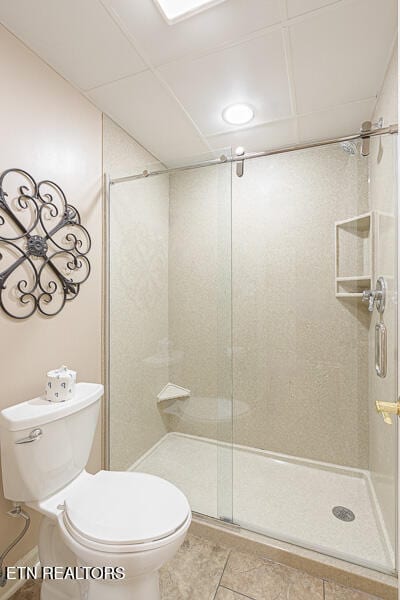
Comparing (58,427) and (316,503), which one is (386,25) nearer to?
(58,427)

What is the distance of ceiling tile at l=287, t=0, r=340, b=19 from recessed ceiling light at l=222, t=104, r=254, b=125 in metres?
0.57

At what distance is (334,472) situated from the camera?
6.44 ft

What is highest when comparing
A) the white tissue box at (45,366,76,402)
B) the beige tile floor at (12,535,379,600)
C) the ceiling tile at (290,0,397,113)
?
the ceiling tile at (290,0,397,113)

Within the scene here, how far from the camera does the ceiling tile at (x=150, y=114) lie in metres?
1.60

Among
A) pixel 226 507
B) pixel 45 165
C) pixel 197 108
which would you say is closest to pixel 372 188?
pixel 197 108

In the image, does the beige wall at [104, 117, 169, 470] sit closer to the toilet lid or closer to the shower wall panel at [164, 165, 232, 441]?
the shower wall panel at [164, 165, 232, 441]

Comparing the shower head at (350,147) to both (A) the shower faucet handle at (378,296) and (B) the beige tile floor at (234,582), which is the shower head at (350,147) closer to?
(A) the shower faucet handle at (378,296)

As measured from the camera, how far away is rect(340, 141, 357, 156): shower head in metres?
1.83

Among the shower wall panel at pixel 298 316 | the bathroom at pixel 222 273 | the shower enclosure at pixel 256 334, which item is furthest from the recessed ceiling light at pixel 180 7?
the shower wall panel at pixel 298 316

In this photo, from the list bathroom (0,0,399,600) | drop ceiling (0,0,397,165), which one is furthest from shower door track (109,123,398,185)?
drop ceiling (0,0,397,165)

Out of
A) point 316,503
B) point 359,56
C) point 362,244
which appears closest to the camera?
point 359,56

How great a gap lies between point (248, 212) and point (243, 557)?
2.02 meters

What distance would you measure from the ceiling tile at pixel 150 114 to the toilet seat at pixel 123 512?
1917 mm

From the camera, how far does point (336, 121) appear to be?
188cm
